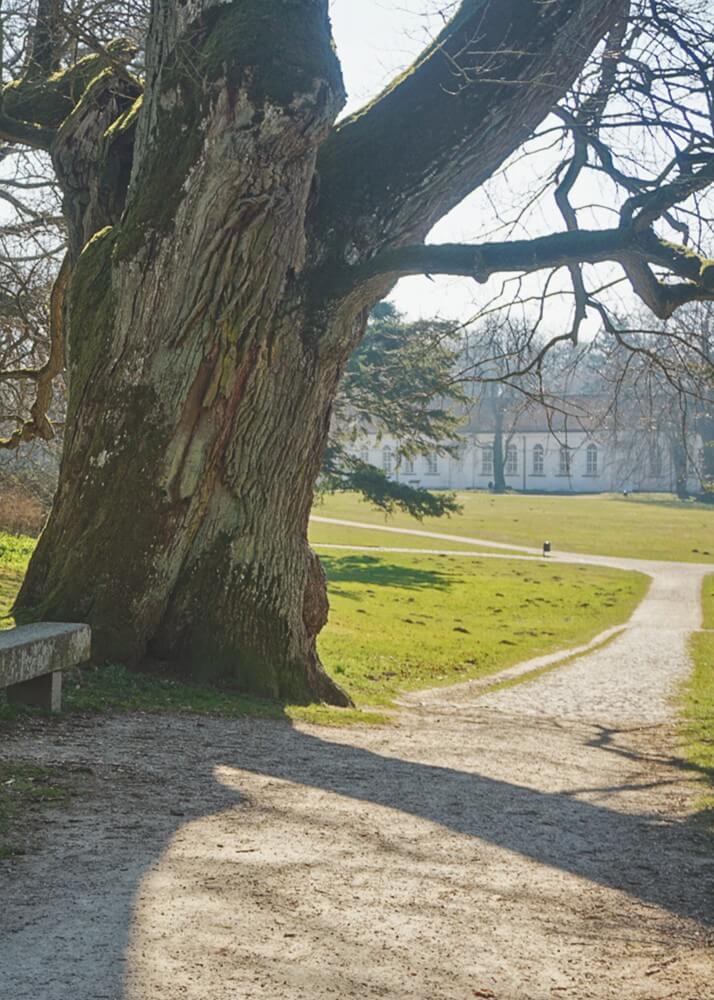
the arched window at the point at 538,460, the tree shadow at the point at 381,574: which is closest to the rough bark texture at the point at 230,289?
the tree shadow at the point at 381,574

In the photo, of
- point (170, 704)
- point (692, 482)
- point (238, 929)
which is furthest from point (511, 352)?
point (692, 482)

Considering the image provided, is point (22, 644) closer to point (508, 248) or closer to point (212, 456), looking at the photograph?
point (212, 456)

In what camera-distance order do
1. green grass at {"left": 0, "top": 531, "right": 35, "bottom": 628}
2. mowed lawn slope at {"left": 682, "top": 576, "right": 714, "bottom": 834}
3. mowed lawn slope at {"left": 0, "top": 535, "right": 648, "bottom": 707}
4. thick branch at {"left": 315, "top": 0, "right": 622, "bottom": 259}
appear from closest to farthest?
1. mowed lawn slope at {"left": 682, "top": 576, "right": 714, "bottom": 834}
2. thick branch at {"left": 315, "top": 0, "right": 622, "bottom": 259}
3. green grass at {"left": 0, "top": 531, "right": 35, "bottom": 628}
4. mowed lawn slope at {"left": 0, "top": 535, "right": 648, "bottom": 707}

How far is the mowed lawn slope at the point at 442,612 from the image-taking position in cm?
Result: 1494

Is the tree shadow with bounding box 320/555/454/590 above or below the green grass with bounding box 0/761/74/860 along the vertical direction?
below

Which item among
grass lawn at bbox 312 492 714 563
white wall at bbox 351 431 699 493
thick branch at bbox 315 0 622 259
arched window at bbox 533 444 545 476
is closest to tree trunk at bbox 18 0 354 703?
thick branch at bbox 315 0 622 259

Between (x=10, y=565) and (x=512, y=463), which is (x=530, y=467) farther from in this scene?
(x=10, y=565)

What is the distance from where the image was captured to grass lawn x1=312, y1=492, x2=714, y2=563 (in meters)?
42.8

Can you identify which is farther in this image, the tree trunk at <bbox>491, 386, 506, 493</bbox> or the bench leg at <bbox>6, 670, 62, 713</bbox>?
the tree trunk at <bbox>491, 386, 506, 493</bbox>

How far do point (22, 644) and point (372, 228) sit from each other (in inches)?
185

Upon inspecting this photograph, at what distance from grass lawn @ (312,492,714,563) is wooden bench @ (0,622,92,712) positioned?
2568 cm

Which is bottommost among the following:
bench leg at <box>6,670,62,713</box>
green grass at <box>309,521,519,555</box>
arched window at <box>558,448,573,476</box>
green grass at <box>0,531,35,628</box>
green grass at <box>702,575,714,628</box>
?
green grass at <box>702,575,714,628</box>

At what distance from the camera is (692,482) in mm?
84500

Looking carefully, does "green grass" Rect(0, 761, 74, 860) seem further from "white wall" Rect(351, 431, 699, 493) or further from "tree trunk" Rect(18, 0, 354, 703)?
"white wall" Rect(351, 431, 699, 493)
